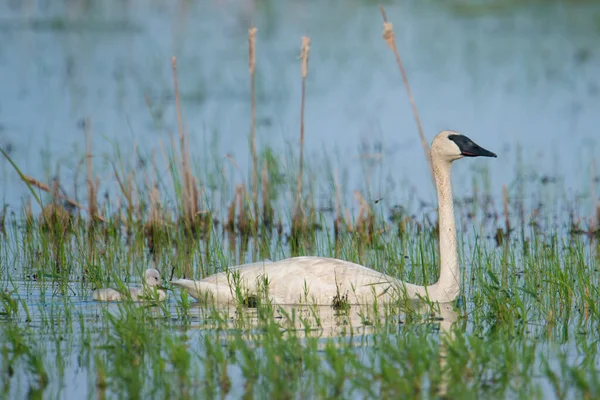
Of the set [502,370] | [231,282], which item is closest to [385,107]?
[231,282]

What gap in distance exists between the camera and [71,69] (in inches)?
898

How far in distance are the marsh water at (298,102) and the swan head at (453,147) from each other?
80 cm

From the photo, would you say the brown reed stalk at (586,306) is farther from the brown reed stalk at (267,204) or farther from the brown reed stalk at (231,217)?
the brown reed stalk at (231,217)

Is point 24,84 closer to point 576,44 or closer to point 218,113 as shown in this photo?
point 218,113

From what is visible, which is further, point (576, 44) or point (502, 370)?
point (576, 44)

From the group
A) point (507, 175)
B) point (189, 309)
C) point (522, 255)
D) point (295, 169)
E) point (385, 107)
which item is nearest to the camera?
point (189, 309)

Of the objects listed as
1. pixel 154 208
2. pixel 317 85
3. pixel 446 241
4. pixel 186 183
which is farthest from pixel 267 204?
pixel 317 85

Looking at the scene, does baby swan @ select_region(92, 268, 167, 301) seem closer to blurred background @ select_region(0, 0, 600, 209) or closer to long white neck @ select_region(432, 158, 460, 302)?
long white neck @ select_region(432, 158, 460, 302)

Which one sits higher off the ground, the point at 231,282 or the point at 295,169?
the point at 295,169

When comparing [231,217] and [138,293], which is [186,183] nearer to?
[231,217]

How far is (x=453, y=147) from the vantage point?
915cm

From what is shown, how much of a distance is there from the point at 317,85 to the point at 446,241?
45.0 feet

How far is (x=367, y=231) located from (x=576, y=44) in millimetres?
16760

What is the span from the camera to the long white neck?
341 inches
